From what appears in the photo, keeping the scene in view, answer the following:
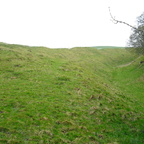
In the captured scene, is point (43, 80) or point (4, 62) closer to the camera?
point (43, 80)

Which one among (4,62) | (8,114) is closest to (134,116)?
(8,114)

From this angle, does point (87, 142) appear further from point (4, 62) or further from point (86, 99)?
point (4, 62)

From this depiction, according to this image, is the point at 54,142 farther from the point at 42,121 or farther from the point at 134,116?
the point at 134,116

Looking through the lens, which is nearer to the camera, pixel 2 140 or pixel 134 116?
pixel 2 140

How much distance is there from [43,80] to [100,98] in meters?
7.83

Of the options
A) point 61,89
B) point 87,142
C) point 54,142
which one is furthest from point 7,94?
point 87,142

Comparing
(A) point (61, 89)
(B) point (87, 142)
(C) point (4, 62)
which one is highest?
(C) point (4, 62)

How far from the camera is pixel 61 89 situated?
56.1ft

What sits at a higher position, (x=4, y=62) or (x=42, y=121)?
(x=4, y=62)

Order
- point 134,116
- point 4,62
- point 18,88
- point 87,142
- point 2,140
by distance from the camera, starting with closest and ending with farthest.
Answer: point 2,140 → point 87,142 → point 134,116 → point 18,88 → point 4,62

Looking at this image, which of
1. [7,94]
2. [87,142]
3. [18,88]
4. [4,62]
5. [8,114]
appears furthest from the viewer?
[4,62]

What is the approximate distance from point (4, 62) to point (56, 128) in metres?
21.5

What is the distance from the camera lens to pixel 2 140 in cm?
792

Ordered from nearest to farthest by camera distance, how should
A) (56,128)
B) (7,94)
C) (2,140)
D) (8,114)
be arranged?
(2,140), (56,128), (8,114), (7,94)
